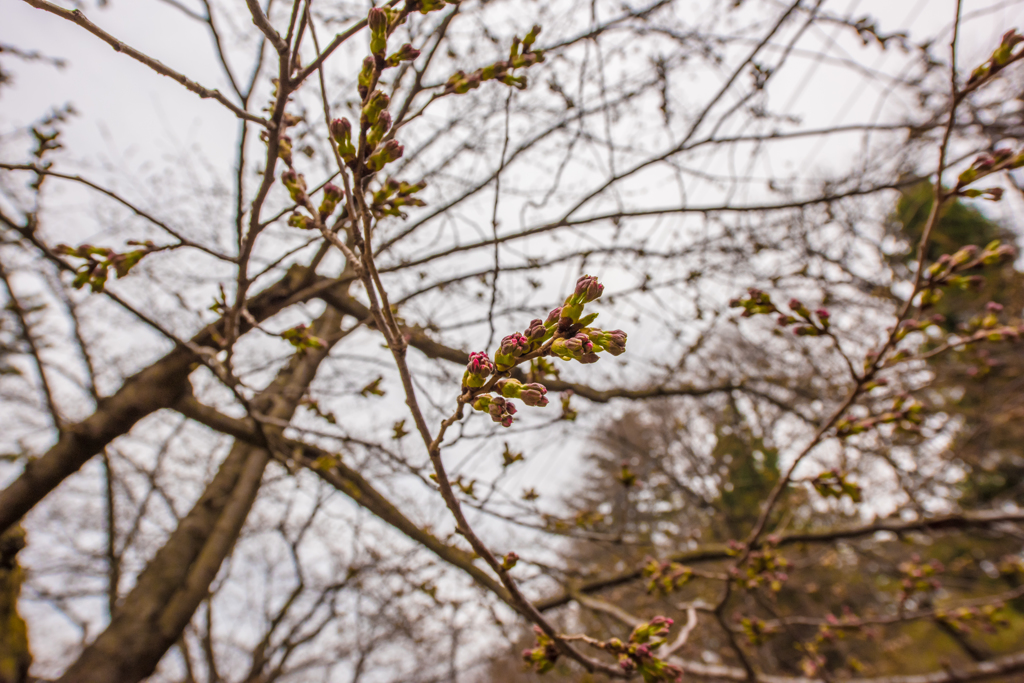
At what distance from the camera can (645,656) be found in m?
1.42

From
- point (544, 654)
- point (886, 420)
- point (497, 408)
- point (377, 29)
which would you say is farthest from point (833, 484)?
point (377, 29)

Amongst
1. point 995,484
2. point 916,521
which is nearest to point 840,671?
point 995,484

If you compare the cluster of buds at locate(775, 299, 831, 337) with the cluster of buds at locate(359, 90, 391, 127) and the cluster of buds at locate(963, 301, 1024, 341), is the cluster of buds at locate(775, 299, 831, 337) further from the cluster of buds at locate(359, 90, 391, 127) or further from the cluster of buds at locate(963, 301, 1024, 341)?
the cluster of buds at locate(359, 90, 391, 127)

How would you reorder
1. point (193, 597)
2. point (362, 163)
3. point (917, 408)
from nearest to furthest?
point (362, 163) < point (917, 408) < point (193, 597)

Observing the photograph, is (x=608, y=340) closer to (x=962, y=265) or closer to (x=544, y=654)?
(x=544, y=654)

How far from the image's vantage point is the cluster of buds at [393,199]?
1.27m

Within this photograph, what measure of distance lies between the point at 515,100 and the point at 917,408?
3.43m

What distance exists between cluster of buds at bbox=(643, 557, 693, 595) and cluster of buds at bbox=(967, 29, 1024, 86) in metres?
2.55

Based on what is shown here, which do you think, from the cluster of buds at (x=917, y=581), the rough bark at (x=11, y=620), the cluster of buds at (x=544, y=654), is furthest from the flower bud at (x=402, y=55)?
the cluster of buds at (x=917, y=581)

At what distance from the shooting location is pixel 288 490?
7199mm

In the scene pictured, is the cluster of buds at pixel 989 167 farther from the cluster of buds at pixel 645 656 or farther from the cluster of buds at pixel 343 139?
the cluster of buds at pixel 343 139

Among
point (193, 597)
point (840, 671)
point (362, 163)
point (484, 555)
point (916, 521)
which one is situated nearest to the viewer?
point (362, 163)

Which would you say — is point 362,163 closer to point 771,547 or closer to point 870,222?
point 771,547

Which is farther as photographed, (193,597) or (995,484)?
(995,484)
